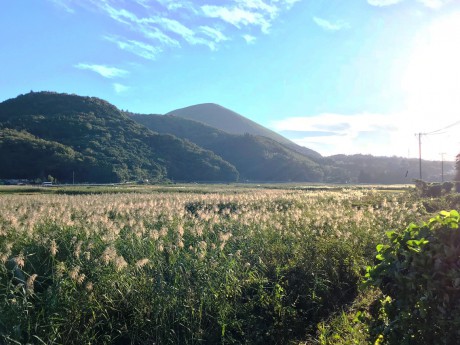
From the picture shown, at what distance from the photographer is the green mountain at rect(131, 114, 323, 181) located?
112 meters

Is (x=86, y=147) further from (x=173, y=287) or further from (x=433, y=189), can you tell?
(x=173, y=287)

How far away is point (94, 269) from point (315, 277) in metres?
3.49

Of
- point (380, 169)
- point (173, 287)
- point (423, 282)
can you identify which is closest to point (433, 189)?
point (173, 287)

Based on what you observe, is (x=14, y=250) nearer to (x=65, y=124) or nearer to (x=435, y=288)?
(x=435, y=288)

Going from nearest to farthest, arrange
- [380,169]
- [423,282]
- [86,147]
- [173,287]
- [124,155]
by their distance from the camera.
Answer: [423,282] < [173,287] < [86,147] < [124,155] < [380,169]

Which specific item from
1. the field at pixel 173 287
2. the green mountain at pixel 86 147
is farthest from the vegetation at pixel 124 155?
the field at pixel 173 287

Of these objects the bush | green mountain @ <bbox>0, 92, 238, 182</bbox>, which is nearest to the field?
the bush

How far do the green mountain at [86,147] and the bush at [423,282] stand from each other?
6735cm

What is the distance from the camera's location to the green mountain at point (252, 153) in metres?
112

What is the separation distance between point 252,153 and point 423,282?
122 m

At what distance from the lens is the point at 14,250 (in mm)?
6352

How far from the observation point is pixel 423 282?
312cm

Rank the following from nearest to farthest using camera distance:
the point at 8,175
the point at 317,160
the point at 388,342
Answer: the point at 388,342 → the point at 8,175 → the point at 317,160

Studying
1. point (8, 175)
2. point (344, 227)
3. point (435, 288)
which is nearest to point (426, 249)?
point (435, 288)
